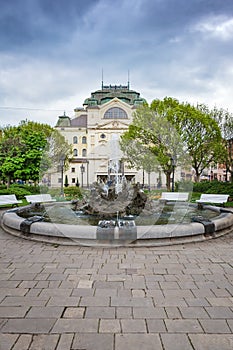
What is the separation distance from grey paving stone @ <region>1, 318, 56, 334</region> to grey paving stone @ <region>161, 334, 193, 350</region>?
1.40 metres

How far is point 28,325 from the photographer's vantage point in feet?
11.6

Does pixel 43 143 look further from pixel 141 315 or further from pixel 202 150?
pixel 141 315

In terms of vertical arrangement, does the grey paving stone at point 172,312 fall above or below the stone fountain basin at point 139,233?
below

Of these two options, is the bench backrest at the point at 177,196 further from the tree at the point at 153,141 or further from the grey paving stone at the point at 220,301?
the grey paving stone at the point at 220,301

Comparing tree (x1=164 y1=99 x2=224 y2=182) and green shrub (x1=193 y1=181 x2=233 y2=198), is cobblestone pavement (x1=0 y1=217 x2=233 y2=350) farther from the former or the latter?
tree (x1=164 y1=99 x2=224 y2=182)

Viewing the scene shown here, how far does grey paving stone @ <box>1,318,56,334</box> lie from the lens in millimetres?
3410

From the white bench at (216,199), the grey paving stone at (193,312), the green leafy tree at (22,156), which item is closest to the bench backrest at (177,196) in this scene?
the white bench at (216,199)

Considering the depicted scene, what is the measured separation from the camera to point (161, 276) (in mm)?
5164

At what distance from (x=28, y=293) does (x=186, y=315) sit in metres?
2.43

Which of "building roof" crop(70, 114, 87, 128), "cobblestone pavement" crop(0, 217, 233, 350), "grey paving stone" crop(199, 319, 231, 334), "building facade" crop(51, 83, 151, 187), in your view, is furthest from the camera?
"building roof" crop(70, 114, 87, 128)

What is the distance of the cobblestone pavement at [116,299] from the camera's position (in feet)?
10.6

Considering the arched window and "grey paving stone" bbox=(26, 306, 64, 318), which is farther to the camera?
the arched window

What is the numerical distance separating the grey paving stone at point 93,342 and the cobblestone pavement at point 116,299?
0.01 metres

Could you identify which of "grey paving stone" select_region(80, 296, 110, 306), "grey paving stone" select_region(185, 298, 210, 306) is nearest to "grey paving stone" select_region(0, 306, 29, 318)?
"grey paving stone" select_region(80, 296, 110, 306)
